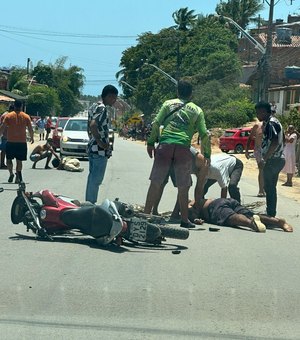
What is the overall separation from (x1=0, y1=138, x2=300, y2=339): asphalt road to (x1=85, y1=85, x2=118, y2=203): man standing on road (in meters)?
1.32

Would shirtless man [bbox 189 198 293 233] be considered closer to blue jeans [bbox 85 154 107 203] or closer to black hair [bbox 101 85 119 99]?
blue jeans [bbox 85 154 107 203]

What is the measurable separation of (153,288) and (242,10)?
8547 centimetres

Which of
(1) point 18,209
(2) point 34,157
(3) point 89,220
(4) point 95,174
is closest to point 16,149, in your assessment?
(4) point 95,174

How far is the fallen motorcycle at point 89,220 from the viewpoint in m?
8.30

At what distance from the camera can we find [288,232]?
35.5 ft

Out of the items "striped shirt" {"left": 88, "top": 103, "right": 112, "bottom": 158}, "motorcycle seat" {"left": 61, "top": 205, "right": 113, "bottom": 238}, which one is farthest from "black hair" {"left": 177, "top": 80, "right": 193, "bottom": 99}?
"motorcycle seat" {"left": 61, "top": 205, "right": 113, "bottom": 238}

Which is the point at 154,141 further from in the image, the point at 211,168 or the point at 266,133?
the point at 266,133

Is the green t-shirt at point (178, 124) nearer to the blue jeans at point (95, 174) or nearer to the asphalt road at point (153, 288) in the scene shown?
the blue jeans at point (95, 174)

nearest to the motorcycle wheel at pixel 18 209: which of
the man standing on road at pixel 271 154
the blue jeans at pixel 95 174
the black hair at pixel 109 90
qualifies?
the blue jeans at pixel 95 174

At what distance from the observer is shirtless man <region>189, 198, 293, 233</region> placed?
35.2 ft

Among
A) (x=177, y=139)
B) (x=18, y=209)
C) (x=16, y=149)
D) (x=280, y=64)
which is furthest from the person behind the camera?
(x=280, y=64)

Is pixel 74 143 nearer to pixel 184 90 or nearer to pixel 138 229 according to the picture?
pixel 184 90

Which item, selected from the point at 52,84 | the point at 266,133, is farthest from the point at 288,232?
the point at 52,84

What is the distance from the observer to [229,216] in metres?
10.8
